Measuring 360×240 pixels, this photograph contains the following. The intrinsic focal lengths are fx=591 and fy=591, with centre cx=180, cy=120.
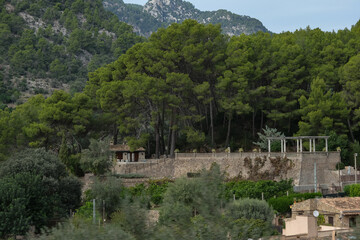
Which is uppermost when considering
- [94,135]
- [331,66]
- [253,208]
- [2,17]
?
[2,17]

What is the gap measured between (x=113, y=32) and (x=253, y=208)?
8572 centimetres

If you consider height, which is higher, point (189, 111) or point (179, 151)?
point (189, 111)

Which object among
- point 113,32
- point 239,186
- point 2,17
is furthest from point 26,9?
point 239,186

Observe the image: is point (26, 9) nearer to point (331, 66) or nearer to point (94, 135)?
point (94, 135)

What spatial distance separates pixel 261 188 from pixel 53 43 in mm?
71094

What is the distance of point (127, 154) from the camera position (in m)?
48.8

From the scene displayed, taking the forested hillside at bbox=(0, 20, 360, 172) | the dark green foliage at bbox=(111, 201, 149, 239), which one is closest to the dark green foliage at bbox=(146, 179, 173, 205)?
the forested hillside at bbox=(0, 20, 360, 172)

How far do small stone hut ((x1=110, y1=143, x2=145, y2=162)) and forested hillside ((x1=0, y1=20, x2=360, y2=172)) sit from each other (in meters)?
1.08

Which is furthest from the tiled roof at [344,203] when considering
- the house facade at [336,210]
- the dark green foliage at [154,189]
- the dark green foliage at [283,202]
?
the dark green foliage at [154,189]

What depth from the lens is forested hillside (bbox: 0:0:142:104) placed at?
88.0 m

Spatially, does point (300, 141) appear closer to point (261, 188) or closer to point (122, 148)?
point (261, 188)

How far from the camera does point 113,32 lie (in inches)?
4326

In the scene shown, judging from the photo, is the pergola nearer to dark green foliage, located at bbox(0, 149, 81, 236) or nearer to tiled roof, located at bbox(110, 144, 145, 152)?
tiled roof, located at bbox(110, 144, 145, 152)

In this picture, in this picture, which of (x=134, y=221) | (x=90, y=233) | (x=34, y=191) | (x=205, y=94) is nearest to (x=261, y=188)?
(x=205, y=94)
